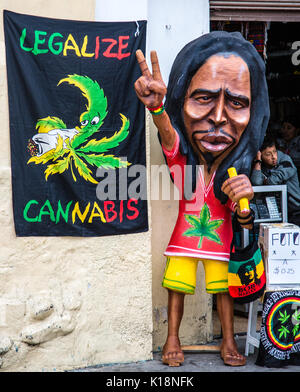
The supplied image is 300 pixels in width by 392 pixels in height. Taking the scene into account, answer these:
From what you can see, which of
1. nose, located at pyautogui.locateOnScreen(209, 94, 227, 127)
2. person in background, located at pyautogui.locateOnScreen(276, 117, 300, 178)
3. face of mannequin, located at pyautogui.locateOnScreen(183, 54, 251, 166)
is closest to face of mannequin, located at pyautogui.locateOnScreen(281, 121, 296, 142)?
person in background, located at pyautogui.locateOnScreen(276, 117, 300, 178)

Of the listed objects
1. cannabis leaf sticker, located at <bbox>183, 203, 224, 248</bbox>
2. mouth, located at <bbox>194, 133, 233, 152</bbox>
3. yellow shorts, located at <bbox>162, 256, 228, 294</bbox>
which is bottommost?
yellow shorts, located at <bbox>162, 256, 228, 294</bbox>

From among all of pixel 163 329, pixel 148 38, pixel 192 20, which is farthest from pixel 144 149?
pixel 163 329

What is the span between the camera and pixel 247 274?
Answer: 4.24 m

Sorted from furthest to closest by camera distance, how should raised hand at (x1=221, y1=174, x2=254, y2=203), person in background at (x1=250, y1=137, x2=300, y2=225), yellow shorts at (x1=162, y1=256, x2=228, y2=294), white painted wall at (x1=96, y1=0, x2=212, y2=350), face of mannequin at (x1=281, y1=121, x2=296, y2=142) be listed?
face of mannequin at (x1=281, y1=121, x2=296, y2=142), person in background at (x1=250, y1=137, x2=300, y2=225), white painted wall at (x1=96, y1=0, x2=212, y2=350), yellow shorts at (x1=162, y1=256, x2=228, y2=294), raised hand at (x1=221, y1=174, x2=254, y2=203)

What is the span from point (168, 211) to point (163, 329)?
3.32 ft

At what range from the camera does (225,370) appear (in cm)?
436

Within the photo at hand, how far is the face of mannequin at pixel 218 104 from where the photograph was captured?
4.30 metres

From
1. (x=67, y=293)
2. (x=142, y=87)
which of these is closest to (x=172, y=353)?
(x=67, y=293)

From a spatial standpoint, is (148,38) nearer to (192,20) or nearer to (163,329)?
(192,20)

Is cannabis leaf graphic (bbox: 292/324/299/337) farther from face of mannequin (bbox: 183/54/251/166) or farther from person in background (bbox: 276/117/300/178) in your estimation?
person in background (bbox: 276/117/300/178)

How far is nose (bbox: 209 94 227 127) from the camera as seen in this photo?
14.1 ft

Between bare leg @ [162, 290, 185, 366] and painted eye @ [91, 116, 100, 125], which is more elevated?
painted eye @ [91, 116, 100, 125]

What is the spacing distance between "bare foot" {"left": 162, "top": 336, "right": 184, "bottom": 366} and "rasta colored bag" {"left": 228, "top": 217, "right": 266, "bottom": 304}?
61cm

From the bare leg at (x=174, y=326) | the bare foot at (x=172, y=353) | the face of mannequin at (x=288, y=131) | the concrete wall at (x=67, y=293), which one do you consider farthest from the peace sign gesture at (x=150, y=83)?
the face of mannequin at (x=288, y=131)
